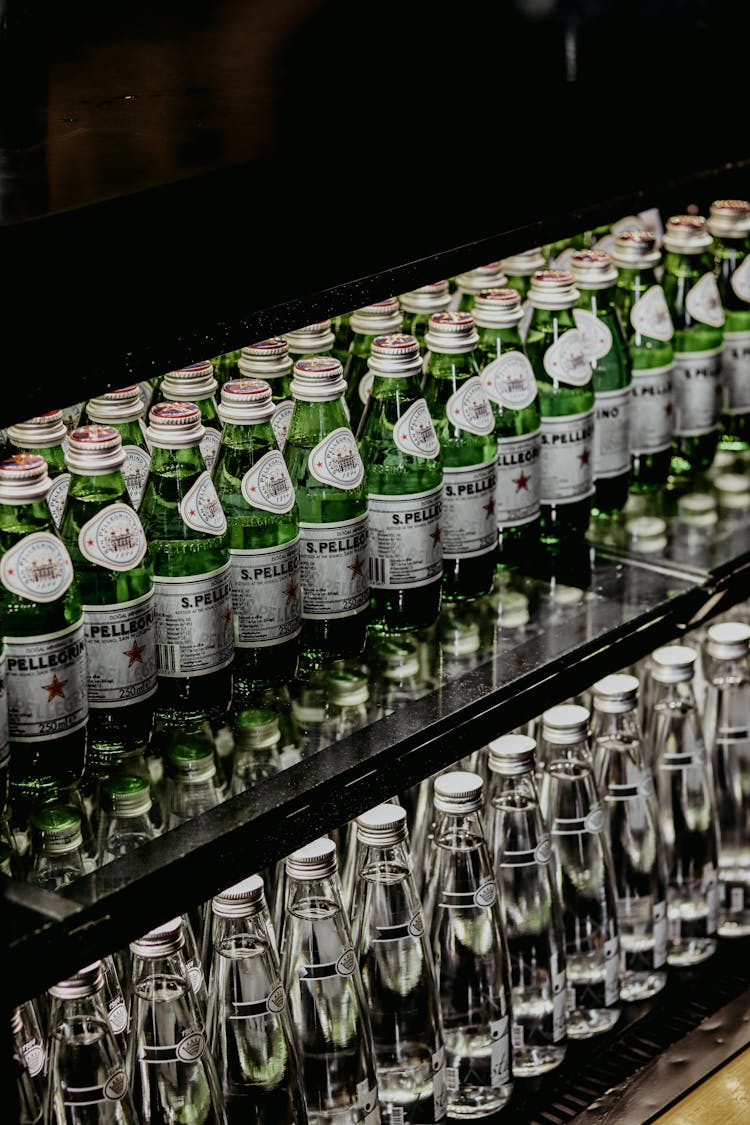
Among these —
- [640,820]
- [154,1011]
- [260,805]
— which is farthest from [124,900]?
[640,820]

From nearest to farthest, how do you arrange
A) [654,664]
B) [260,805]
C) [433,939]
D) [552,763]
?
[260,805], [433,939], [552,763], [654,664]

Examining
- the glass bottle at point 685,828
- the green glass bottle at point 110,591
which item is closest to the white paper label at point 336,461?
the green glass bottle at point 110,591

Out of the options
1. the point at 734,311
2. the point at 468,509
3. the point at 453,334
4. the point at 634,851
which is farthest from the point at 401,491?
the point at 734,311

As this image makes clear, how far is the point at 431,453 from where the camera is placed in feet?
5.67

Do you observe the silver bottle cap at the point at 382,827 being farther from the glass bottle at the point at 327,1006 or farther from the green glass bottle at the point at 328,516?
the green glass bottle at the point at 328,516

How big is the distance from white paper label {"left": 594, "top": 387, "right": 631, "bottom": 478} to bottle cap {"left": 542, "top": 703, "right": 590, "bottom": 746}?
0.32 meters

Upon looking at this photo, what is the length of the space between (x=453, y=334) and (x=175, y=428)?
40 cm

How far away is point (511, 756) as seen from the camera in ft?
6.06

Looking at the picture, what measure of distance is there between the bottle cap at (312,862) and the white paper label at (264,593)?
0.22 m

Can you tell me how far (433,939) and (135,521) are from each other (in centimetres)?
68

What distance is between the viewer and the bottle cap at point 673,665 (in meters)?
2.11

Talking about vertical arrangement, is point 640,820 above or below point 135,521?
below

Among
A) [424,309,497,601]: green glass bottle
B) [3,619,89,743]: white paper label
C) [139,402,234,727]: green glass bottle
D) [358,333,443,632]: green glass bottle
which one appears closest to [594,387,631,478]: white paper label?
[424,309,497,601]: green glass bottle

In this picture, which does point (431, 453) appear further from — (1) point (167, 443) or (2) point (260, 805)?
(2) point (260, 805)
